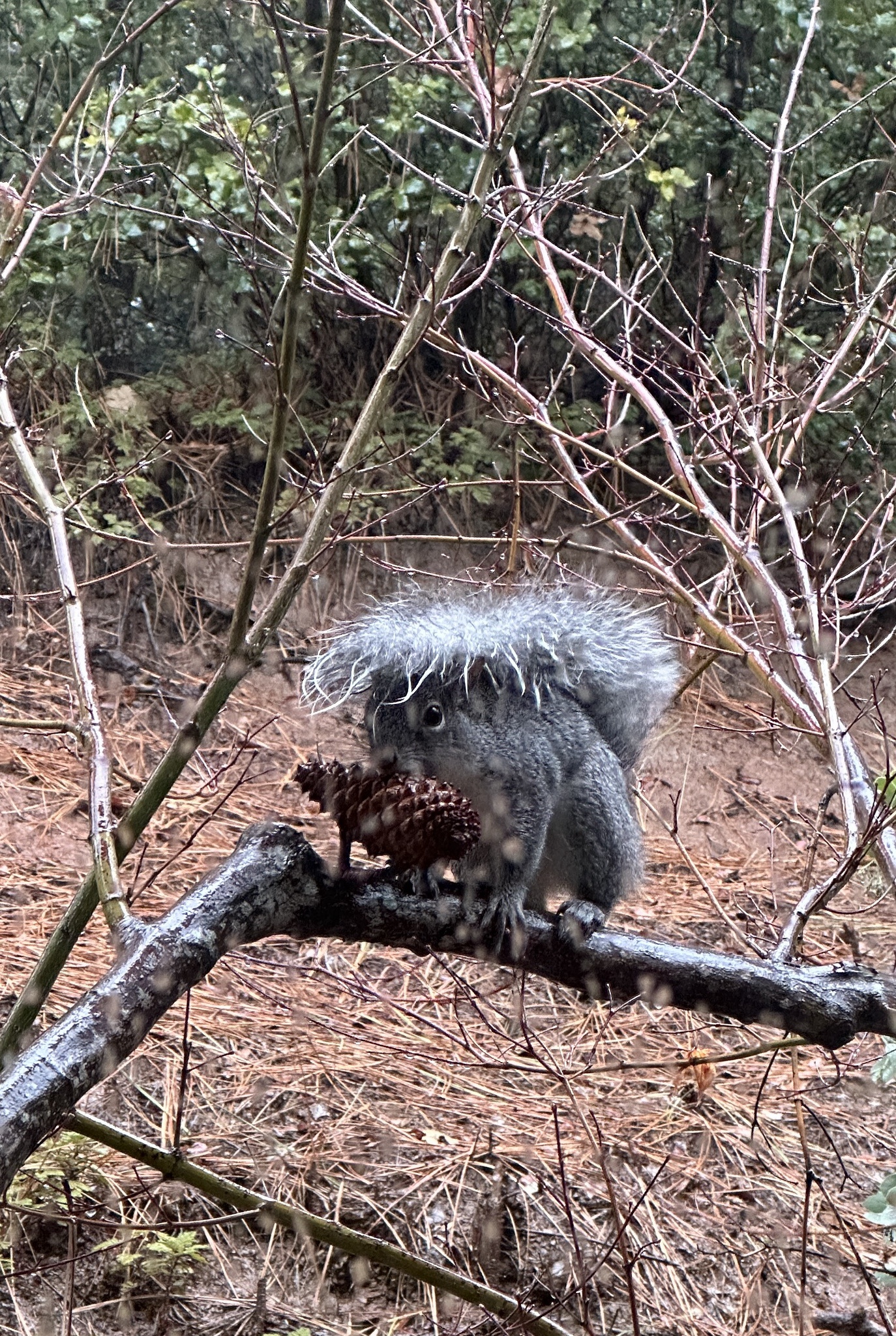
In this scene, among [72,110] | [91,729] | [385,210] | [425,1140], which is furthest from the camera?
[385,210]

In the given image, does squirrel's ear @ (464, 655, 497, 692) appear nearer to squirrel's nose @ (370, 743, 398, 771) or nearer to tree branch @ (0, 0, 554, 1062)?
squirrel's nose @ (370, 743, 398, 771)

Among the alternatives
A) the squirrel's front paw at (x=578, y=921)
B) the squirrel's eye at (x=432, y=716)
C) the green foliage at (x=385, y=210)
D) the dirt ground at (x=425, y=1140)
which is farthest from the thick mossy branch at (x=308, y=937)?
the green foliage at (x=385, y=210)

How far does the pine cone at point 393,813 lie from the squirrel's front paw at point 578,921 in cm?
28

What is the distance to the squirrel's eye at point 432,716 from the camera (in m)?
1.58

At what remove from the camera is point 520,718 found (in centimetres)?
170

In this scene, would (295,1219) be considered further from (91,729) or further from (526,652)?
(526,652)

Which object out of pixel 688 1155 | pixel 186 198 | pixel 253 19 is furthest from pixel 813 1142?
pixel 253 19

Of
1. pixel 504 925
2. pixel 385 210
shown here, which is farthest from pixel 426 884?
pixel 385 210

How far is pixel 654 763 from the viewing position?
3658mm

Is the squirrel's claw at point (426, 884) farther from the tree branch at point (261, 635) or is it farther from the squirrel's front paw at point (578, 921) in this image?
the tree branch at point (261, 635)

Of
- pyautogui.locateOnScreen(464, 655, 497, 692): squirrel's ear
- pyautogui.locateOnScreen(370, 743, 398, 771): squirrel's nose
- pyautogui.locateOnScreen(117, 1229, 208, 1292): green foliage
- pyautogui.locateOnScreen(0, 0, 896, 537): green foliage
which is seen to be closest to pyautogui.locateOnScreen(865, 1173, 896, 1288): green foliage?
pyautogui.locateOnScreen(370, 743, 398, 771): squirrel's nose

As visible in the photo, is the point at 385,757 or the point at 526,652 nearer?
the point at 385,757

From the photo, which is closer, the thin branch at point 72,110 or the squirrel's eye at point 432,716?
the thin branch at point 72,110

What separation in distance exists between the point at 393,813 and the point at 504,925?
16.1 inches
